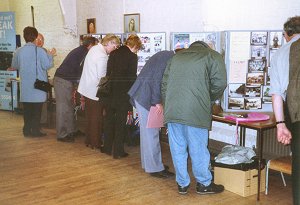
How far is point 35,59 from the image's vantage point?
18.0ft

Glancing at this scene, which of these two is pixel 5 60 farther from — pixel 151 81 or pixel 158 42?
pixel 151 81

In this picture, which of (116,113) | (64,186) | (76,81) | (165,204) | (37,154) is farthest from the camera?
(76,81)

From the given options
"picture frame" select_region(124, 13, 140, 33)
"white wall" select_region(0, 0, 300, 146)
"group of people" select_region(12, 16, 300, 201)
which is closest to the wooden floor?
"group of people" select_region(12, 16, 300, 201)

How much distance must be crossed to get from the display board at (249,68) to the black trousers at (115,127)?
1128mm

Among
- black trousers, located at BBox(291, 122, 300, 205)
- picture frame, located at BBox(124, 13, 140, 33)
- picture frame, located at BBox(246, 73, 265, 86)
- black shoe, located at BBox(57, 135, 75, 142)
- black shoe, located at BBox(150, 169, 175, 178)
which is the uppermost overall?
picture frame, located at BBox(124, 13, 140, 33)

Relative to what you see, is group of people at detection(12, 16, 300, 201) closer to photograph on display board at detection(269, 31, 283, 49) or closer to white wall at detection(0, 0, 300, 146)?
photograph on display board at detection(269, 31, 283, 49)

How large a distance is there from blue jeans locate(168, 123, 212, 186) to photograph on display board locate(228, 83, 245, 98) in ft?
2.26

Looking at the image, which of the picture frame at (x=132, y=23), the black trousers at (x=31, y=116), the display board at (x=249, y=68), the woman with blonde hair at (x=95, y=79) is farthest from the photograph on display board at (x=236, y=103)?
the black trousers at (x=31, y=116)

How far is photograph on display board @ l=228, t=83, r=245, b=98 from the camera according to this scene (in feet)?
12.9

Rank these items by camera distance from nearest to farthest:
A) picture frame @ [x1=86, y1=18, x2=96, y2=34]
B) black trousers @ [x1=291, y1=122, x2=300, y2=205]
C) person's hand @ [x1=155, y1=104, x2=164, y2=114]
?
1. black trousers @ [x1=291, y1=122, x2=300, y2=205]
2. person's hand @ [x1=155, y1=104, x2=164, y2=114]
3. picture frame @ [x1=86, y1=18, x2=96, y2=34]

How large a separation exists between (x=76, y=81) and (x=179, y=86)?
2336 mm

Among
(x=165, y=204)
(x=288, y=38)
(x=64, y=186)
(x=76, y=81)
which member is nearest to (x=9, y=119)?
(x=76, y=81)

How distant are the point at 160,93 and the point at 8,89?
4.63m

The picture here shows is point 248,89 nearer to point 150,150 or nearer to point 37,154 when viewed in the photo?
point 150,150
